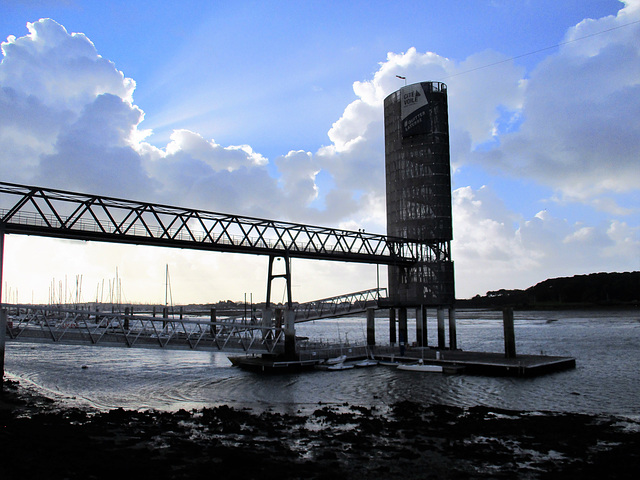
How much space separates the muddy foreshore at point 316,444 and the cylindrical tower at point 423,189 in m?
39.1

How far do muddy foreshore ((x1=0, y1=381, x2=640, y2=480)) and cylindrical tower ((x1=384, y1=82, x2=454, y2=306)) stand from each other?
3914 centimetres

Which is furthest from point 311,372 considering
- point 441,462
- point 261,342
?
point 441,462

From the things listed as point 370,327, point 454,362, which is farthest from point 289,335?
point 370,327

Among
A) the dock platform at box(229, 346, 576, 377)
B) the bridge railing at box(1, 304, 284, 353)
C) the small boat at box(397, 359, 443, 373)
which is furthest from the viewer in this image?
the small boat at box(397, 359, 443, 373)

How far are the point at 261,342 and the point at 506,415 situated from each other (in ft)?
93.9

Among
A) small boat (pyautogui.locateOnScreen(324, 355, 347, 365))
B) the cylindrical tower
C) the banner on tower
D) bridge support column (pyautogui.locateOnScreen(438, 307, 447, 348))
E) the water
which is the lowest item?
the water

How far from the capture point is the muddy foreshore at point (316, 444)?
1959 cm

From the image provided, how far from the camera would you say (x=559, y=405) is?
1337 inches

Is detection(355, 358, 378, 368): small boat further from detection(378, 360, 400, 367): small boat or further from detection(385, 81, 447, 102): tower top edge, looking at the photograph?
detection(385, 81, 447, 102): tower top edge

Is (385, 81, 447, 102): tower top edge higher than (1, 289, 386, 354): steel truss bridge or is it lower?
higher

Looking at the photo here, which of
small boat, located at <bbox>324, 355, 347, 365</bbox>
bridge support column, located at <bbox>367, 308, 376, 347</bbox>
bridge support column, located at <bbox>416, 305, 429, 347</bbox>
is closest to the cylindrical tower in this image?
bridge support column, located at <bbox>416, 305, 429, 347</bbox>

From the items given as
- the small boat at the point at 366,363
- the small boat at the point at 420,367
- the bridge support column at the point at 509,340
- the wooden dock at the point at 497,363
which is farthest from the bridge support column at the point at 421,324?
the bridge support column at the point at 509,340

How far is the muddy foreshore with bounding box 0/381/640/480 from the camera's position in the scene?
1959 cm

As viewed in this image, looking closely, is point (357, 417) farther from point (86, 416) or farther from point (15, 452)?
point (15, 452)
